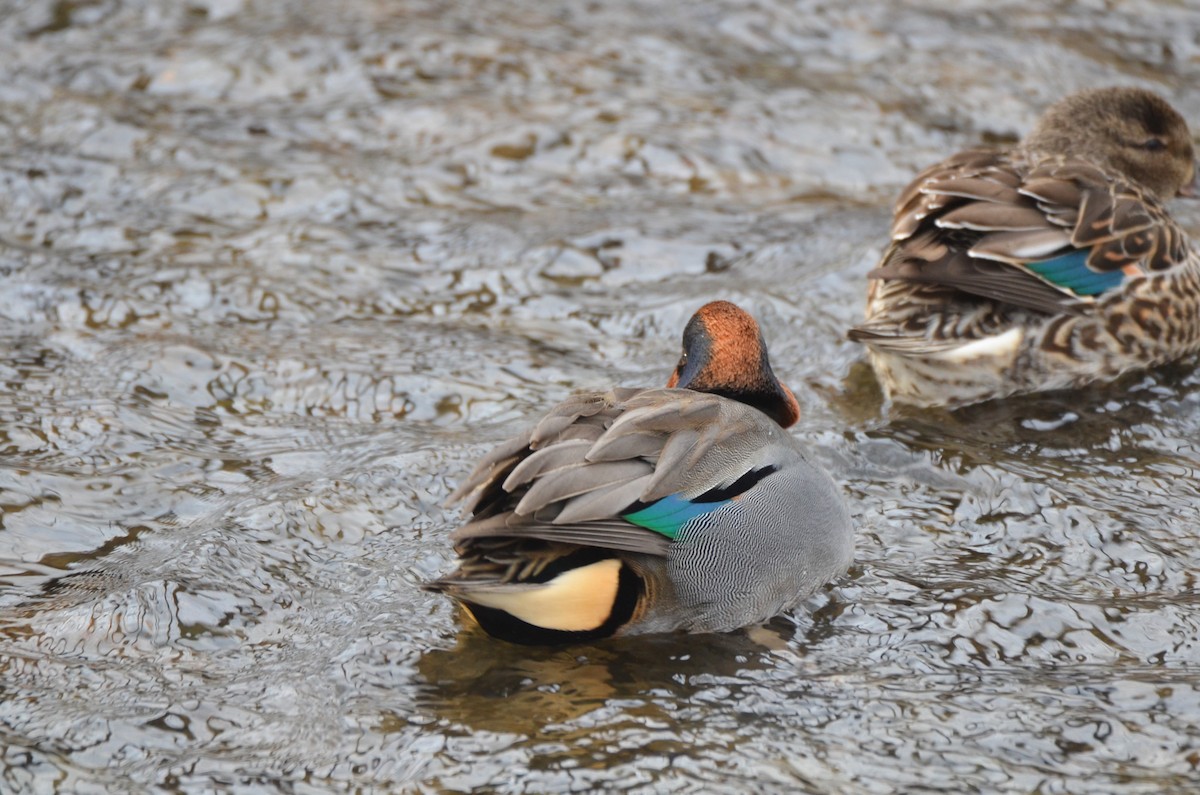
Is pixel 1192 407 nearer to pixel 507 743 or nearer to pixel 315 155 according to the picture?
pixel 507 743

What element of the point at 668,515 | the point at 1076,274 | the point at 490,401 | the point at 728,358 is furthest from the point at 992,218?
the point at 668,515

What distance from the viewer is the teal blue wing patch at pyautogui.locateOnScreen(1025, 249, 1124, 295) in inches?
256

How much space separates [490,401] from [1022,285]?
7.90ft

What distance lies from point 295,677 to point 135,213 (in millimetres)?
4438

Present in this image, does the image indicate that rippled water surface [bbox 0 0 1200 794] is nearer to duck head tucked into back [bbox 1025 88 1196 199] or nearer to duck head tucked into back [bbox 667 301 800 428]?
duck head tucked into back [bbox 667 301 800 428]

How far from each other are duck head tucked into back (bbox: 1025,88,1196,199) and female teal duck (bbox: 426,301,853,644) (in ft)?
12.4

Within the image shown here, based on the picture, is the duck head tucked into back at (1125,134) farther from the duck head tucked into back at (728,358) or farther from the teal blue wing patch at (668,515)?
the teal blue wing patch at (668,515)

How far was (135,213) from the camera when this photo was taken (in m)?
8.03

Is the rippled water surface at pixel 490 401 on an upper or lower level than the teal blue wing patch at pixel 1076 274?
lower

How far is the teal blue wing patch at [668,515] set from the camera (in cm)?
445

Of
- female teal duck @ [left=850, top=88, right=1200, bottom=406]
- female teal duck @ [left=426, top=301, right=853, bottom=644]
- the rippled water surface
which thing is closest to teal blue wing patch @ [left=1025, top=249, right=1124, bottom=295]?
female teal duck @ [left=850, top=88, right=1200, bottom=406]

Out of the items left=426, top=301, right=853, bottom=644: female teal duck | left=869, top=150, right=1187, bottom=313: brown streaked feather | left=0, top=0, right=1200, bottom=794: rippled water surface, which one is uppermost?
left=869, top=150, right=1187, bottom=313: brown streaked feather

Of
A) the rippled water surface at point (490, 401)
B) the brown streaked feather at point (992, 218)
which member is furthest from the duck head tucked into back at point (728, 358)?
the brown streaked feather at point (992, 218)

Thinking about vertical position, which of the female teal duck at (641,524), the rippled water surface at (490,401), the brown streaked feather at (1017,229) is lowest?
the rippled water surface at (490,401)
